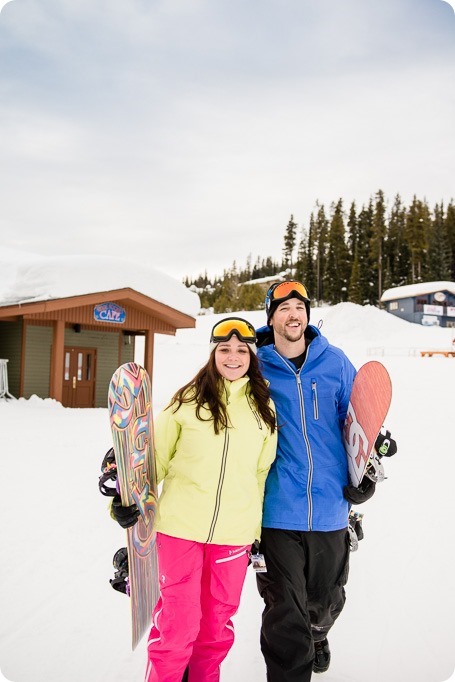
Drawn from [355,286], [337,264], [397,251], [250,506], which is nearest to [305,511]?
[250,506]

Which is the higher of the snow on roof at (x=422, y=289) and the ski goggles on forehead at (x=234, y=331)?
the snow on roof at (x=422, y=289)

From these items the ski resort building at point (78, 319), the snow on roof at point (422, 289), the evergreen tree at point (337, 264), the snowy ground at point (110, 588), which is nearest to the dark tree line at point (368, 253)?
the evergreen tree at point (337, 264)

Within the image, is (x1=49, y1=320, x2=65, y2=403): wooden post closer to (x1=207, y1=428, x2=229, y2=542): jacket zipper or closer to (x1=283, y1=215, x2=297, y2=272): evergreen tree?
(x1=207, y1=428, x2=229, y2=542): jacket zipper

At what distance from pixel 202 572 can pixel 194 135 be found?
3739mm

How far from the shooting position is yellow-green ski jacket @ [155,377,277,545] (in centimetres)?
208

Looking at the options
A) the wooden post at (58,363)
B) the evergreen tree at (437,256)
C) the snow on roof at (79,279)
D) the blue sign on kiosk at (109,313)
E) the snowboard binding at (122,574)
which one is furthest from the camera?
the evergreen tree at (437,256)

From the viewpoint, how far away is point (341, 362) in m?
2.45

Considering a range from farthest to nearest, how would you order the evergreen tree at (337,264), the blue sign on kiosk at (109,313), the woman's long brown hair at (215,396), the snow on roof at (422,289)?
1. the evergreen tree at (337,264)
2. the snow on roof at (422,289)
3. the blue sign on kiosk at (109,313)
4. the woman's long brown hair at (215,396)

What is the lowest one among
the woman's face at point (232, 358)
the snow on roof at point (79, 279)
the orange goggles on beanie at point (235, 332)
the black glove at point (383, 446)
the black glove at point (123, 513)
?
the black glove at point (123, 513)

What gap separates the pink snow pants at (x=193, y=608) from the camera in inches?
77.3

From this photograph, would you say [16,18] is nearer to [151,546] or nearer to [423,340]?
[151,546]

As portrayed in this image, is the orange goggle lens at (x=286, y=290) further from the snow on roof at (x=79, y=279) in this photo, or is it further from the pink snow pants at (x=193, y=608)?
the snow on roof at (x=79, y=279)

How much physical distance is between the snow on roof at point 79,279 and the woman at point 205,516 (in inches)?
395

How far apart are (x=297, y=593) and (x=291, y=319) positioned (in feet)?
4.44
